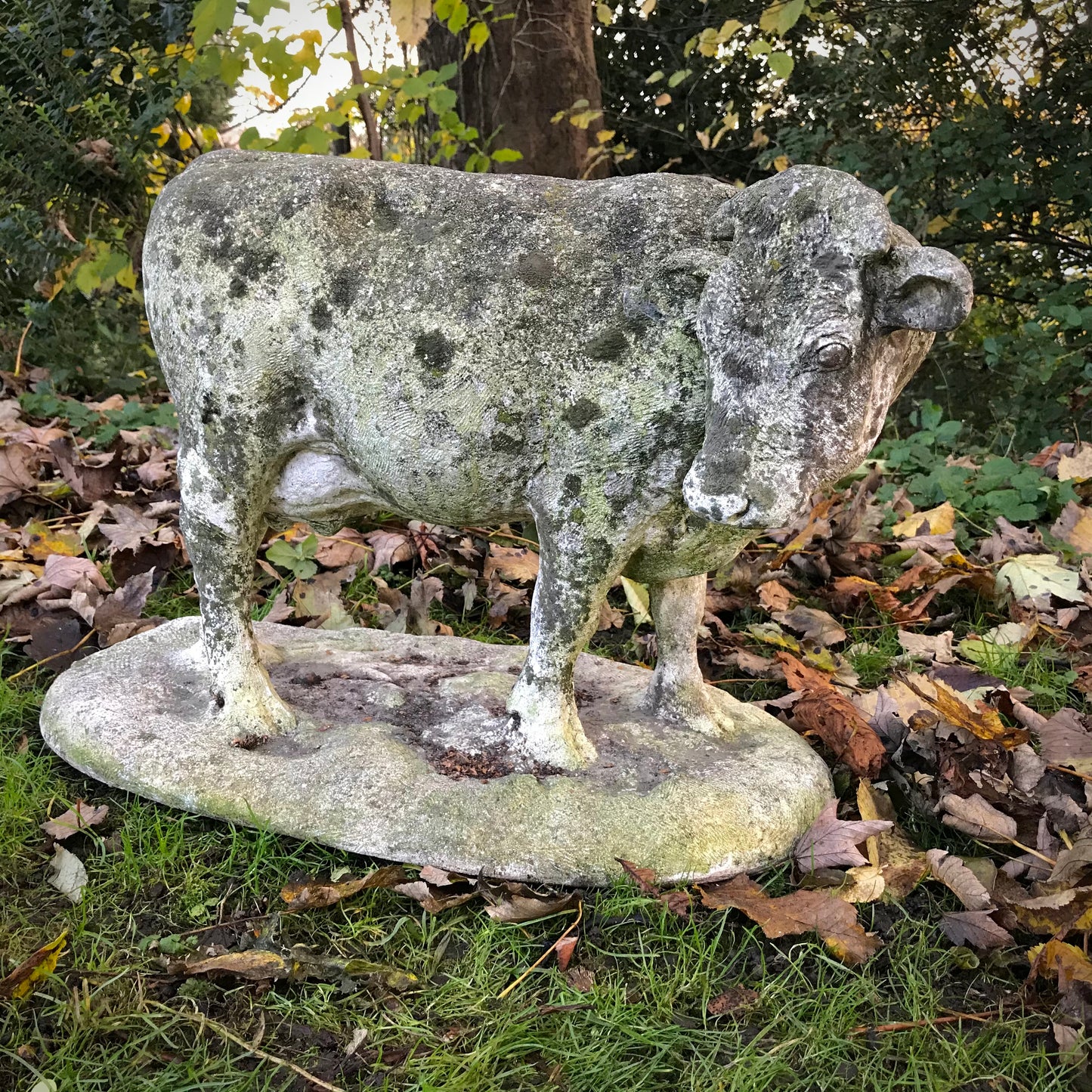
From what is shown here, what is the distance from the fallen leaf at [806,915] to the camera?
2.04 metres

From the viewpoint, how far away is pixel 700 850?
2205 mm

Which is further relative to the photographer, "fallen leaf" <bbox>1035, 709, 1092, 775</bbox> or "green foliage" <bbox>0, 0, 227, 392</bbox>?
"green foliage" <bbox>0, 0, 227, 392</bbox>

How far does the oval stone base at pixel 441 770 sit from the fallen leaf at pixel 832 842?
33mm

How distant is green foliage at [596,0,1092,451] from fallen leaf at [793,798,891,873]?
3.03 metres

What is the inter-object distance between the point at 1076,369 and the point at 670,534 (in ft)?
11.8

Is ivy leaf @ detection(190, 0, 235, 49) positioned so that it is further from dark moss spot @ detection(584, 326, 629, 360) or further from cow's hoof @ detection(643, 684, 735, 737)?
cow's hoof @ detection(643, 684, 735, 737)

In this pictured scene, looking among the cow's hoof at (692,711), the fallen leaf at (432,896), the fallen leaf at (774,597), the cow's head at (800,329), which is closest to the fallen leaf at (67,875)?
the fallen leaf at (432,896)

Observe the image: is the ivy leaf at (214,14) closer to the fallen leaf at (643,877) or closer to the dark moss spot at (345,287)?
the dark moss spot at (345,287)

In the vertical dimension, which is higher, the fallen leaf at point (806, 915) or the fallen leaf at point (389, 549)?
the fallen leaf at point (806, 915)

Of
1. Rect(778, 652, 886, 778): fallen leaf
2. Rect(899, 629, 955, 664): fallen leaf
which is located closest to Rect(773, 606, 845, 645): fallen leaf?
Rect(899, 629, 955, 664): fallen leaf

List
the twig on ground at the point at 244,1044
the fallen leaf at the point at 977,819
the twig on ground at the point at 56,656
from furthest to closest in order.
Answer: the twig on ground at the point at 56,656 < the fallen leaf at the point at 977,819 < the twig on ground at the point at 244,1044

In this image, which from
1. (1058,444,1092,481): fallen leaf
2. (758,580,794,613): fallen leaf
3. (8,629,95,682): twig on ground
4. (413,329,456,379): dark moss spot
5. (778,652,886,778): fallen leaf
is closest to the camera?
(413,329,456,379): dark moss spot

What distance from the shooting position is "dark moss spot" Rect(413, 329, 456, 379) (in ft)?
7.25

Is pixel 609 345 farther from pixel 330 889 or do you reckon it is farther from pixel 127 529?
pixel 127 529
